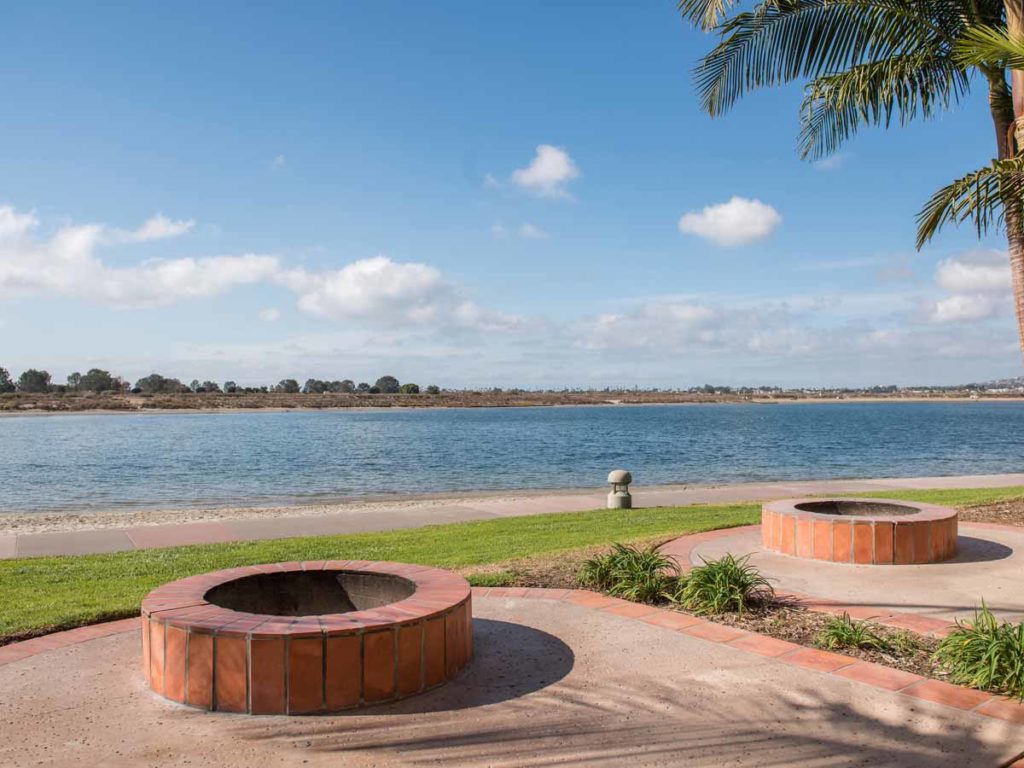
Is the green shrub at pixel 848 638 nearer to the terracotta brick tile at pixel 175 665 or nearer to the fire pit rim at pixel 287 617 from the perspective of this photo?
the fire pit rim at pixel 287 617

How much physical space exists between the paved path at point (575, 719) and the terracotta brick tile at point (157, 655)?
7 cm

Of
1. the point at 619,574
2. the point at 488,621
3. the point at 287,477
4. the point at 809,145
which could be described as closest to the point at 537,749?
the point at 488,621

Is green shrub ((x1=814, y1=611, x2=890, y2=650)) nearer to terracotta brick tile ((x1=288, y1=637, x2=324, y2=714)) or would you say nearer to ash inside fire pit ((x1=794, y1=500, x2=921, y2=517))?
terracotta brick tile ((x1=288, y1=637, x2=324, y2=714))

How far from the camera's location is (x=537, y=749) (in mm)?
3549

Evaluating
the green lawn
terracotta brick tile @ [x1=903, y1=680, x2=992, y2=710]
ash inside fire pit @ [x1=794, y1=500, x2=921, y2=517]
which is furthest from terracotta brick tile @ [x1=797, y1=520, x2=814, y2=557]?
terracotta brick tile @ [x1=903, y1=680, x2=992, y2=710]

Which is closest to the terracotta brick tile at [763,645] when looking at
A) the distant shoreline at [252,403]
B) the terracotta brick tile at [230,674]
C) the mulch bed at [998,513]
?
the terracotta brick tile at [230,674]

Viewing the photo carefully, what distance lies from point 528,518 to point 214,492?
44.5 feet

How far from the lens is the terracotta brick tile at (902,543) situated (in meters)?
7.52

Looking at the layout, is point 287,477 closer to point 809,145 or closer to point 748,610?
point 809,145

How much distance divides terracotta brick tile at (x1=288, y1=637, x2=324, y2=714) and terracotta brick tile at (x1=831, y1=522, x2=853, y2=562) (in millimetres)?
5644

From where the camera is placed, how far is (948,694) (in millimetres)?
4176

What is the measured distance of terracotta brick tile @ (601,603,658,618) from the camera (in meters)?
5.85

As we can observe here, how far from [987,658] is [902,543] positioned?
11.2 feet

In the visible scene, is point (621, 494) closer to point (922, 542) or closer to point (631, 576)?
point (922, 542)
